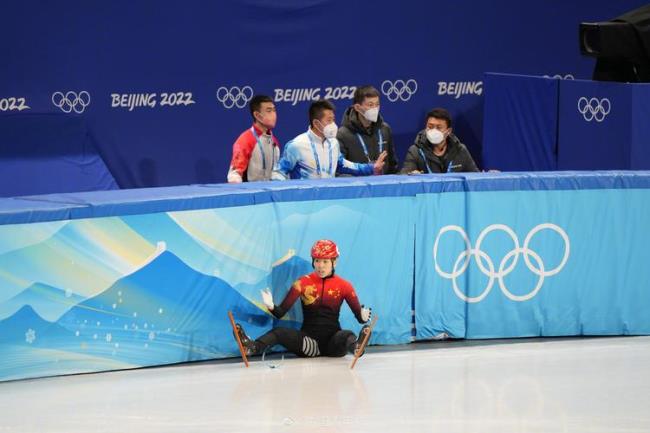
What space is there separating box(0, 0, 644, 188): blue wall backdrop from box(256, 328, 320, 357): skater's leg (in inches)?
198

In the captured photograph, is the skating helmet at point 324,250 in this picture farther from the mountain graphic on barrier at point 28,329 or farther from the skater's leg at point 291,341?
the mountain graphic on barrier at point 28,329

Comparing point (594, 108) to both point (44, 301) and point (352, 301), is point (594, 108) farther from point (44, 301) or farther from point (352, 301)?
point (44, 301)

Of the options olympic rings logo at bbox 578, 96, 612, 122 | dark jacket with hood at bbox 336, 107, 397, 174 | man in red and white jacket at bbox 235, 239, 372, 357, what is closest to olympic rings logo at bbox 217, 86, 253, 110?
dark jacket with hood at bbox 336, 107, 397, 174

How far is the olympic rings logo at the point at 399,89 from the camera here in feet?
51.3

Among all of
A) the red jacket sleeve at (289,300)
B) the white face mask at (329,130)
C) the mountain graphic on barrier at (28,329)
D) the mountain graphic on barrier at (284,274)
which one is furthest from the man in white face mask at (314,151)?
the mountain graphic on barrier at (28,329)

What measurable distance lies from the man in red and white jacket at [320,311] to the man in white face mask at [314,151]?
1638 mm

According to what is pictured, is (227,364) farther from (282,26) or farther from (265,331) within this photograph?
(282,26)

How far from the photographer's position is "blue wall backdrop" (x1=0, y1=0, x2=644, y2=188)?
47.1 ft

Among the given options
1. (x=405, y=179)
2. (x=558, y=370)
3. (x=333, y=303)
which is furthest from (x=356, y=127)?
(x=558, y=370)

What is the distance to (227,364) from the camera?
1032 centimetres

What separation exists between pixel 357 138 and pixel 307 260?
8.33 ft

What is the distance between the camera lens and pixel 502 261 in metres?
11.1

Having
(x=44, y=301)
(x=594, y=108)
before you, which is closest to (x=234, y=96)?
(x=594, y=108)

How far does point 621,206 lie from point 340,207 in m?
2.60
